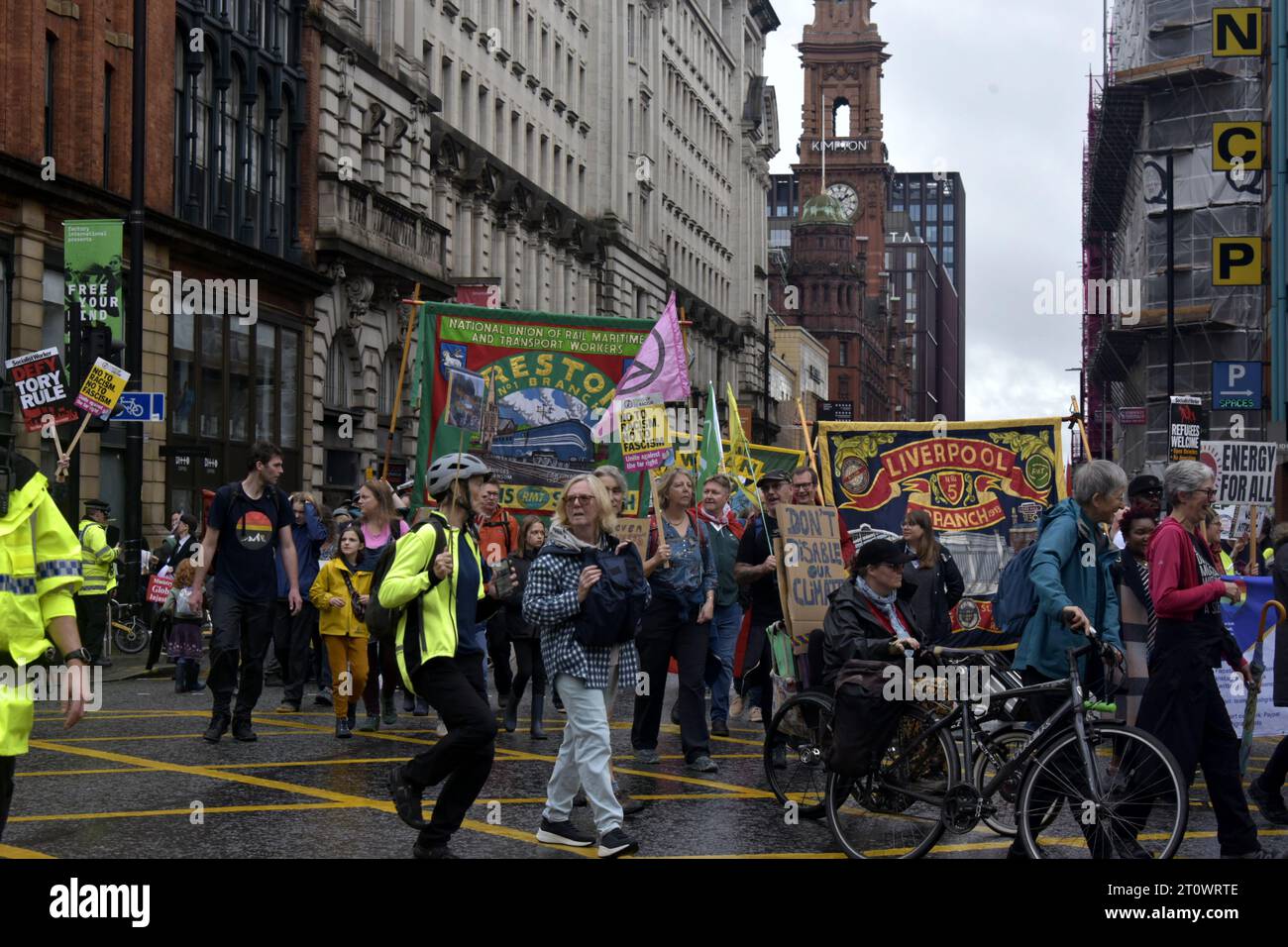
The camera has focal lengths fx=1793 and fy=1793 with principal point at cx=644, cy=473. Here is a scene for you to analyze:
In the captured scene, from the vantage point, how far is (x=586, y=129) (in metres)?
60.6

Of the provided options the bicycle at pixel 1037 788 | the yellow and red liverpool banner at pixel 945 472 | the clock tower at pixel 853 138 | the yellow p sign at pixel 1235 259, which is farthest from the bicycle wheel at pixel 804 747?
the clock tower at pixel 853 138

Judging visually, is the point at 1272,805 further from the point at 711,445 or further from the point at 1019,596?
the point at 711,445

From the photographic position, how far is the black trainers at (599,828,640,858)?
8180 mm

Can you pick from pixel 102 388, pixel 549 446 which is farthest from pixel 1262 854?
pixel 102 388

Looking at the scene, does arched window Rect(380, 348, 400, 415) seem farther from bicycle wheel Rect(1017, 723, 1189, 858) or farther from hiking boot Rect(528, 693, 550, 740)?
bicycle wheel Rect(1017, 723, 1189, 858)

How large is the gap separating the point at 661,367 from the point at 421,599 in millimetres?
8603

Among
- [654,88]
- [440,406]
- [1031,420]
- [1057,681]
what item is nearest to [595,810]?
[1057,681]

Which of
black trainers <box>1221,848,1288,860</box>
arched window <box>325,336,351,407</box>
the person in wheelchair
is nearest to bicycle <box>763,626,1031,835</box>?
the person in wheelchair

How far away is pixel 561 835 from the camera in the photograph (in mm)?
8648

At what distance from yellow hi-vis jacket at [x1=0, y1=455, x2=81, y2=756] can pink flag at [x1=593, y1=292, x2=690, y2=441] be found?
34.7 ft

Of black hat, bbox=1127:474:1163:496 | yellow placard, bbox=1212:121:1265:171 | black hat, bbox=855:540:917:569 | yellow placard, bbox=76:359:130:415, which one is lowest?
black hat, bbox=855:540:917:569
